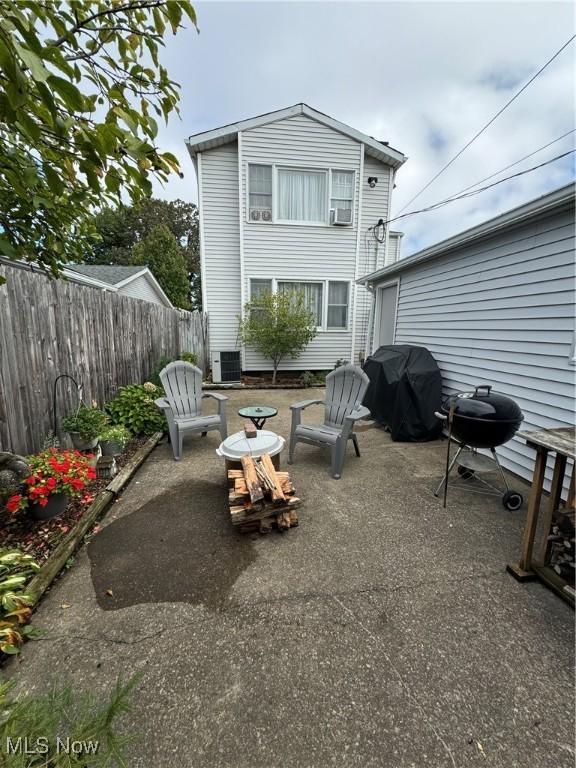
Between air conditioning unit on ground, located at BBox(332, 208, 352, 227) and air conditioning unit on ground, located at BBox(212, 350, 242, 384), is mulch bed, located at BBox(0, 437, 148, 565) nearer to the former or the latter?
air conditioning unit on ground, located at BBox(212, 350, 242, 384)

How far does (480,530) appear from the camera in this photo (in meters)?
2.49

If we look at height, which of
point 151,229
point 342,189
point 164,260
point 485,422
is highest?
point 151,229

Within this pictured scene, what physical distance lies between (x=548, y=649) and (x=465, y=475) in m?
1.94

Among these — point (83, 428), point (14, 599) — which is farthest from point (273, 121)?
point (14, 599)

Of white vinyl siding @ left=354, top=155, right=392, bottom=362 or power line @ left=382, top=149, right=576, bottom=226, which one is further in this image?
white vinyl siding @ left=354, top=155, right=392, bottom=362

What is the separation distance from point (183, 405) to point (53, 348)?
1501 millimetres

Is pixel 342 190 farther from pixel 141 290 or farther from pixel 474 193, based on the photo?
pixel 141 290

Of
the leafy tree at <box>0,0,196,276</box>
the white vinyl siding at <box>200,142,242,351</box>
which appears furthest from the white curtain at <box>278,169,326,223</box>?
the leafy tree at <box>0,0,196,276</box>

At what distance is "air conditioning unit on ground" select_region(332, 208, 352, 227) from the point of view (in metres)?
8.17

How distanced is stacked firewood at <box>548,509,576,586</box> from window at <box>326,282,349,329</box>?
741cm

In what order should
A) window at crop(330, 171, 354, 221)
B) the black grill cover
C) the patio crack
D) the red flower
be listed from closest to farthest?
the patio crack < the red flower < the black grill cover < window at crop(330, 171, 354, 221)

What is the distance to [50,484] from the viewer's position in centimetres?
214

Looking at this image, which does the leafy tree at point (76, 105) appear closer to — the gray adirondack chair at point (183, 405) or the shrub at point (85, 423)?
the shrub at point (85, 423)

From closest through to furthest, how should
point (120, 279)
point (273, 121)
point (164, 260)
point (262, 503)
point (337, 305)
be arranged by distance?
point (262, 503) < point (273, 121) < point (337, 305) < point (120, 279) < point (164, 260)
